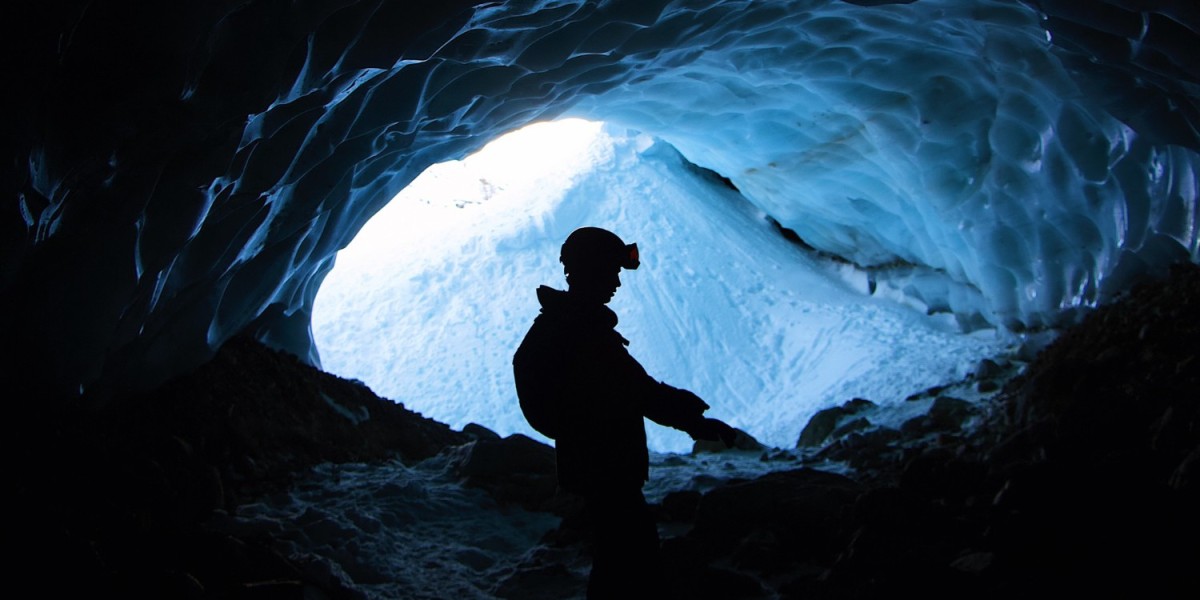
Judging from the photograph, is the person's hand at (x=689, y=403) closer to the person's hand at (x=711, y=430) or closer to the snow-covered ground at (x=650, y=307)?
the person's hand at (x=711, y=430)

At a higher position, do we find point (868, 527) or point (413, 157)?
point (413, 157)

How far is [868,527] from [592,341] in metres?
1.30

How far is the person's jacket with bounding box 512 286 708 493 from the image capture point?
2.20 meters

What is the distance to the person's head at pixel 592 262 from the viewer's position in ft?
7.60

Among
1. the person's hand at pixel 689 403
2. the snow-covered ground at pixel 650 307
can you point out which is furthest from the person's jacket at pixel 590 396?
the snow-covered ground at pixel 650 307

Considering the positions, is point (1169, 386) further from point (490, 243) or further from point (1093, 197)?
point (490, 243)

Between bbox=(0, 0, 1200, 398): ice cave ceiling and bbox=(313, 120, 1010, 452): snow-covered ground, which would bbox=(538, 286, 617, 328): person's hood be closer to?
bbox=(0, 0, 1200, 398): ice cave ceiling

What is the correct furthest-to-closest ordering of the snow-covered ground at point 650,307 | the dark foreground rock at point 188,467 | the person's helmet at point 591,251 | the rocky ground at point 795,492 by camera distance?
the snow-covered ground at point 650,307 < the person's helmet at point 591,251 < the rocky ground at point 795,492 < the dark foreground rock at point 188,467

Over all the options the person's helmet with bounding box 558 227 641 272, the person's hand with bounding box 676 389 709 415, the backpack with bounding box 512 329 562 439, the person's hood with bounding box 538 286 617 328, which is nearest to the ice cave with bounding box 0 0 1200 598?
the person's hand with bounding box 676 389 709 415

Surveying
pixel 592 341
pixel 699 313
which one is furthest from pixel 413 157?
pixel 699 313

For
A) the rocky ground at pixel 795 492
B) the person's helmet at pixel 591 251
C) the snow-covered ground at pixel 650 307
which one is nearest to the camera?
the rocky ground at pixel 795 492

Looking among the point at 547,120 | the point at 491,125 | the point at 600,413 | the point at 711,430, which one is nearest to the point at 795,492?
the point at 711,430

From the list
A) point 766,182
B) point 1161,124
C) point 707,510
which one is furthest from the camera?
point 766,182

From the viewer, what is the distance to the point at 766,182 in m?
9.62
